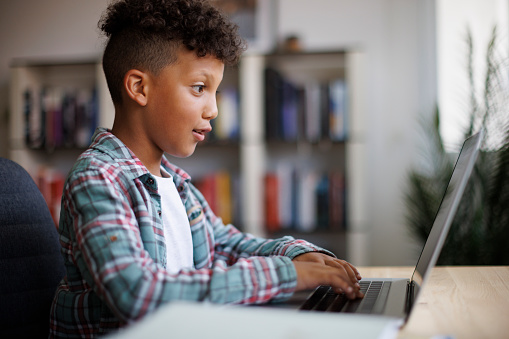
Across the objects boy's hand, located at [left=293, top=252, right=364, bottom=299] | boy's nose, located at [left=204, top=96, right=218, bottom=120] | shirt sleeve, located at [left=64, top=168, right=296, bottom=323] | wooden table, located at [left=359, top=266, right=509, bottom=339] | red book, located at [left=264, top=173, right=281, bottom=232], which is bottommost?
red book, located at [left=264, top=173, right=281, bottom=232]

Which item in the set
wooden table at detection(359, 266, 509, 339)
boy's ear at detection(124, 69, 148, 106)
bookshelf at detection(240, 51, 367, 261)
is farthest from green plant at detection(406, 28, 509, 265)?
boy's ear at detection(124, 69, 148, 106)

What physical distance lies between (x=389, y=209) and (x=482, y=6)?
118 centimetres

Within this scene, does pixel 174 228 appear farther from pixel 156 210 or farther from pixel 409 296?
pixel 409 296

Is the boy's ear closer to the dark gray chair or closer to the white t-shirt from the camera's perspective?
the white t-shirt

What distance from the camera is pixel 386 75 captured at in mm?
2861

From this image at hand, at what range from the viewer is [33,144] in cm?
289

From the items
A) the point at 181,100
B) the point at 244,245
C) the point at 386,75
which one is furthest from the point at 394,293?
the point at 386,75

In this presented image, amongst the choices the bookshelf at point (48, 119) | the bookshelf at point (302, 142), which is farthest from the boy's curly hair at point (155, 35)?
the bookshelf at point (48, 119)

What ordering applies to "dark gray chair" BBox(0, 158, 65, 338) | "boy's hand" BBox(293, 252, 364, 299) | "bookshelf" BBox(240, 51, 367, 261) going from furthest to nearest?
1. "bookshelf" BBox(240, 51, 367, 261)
2. "dark gray chair" BBox(0, 158, 65, 338)
3. "boy's hand" BBox(293, 252, 364, 299)

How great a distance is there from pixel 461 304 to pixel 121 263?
19.6 inches

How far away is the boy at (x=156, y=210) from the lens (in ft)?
2.20

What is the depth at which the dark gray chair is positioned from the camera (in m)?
0.92

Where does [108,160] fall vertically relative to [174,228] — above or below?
above

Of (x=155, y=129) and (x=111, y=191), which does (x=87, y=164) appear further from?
(x=155, y=129)
